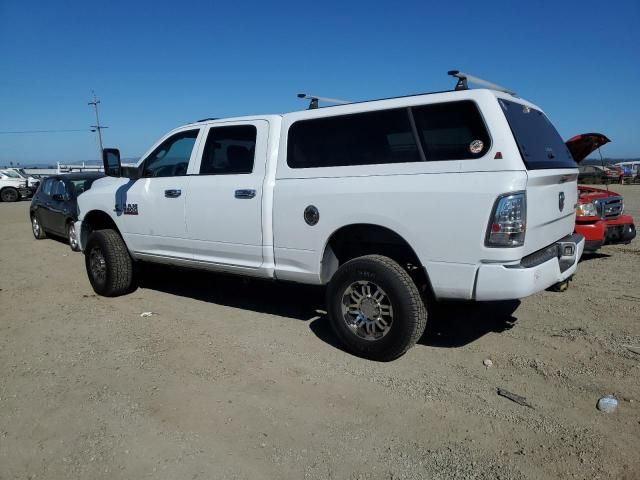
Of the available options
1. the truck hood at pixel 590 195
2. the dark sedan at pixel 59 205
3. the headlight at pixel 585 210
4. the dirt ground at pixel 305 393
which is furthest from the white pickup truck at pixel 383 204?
the dark sedan at pixel 59 205

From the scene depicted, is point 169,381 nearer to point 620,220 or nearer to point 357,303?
point 357,303

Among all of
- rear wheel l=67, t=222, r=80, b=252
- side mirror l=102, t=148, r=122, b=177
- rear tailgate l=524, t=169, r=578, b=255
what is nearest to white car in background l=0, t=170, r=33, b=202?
rear wheel l=67, t=222, r=80, b=252

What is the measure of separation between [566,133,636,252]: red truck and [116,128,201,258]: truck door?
192 inches

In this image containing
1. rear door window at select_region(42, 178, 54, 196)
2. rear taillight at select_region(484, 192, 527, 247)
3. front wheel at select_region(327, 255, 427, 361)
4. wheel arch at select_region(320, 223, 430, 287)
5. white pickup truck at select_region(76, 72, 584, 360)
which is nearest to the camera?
rear taillight at select_region(484, 192, 527, 247)

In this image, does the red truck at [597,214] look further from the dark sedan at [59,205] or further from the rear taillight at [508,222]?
the dark sedan at [59,205]

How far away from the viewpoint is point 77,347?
4.42 m

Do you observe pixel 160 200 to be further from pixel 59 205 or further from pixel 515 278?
pixel 59 205

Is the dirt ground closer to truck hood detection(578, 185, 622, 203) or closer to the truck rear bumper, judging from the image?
the truck rear bumper

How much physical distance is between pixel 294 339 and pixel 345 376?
91cm

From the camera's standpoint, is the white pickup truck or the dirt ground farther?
the white pickup truck

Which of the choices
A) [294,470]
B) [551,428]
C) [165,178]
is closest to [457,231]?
[551,428]

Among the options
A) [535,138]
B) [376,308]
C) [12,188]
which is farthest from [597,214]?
[12,188]

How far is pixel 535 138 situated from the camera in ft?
12.7

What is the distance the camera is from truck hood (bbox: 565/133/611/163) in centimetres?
680
